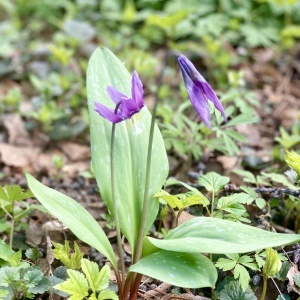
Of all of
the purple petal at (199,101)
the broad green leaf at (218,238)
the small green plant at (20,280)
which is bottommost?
the small green plant at (20,280)

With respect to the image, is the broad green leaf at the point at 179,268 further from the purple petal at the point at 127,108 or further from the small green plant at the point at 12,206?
the small green plant at the point at 12,206

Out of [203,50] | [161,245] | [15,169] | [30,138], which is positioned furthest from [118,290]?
[203,50]

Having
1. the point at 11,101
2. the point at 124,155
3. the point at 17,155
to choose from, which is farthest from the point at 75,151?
the point at 124,155

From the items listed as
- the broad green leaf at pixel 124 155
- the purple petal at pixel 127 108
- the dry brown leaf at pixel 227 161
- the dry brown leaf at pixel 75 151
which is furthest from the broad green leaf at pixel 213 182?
the dry brown leaf at pixel 75 151

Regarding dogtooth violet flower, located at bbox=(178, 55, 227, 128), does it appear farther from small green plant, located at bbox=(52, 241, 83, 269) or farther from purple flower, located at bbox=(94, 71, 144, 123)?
small green plant, located at bbox=(52, 241, 83, 269)

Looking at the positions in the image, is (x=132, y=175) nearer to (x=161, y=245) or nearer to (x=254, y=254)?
(x=161, y=245)
